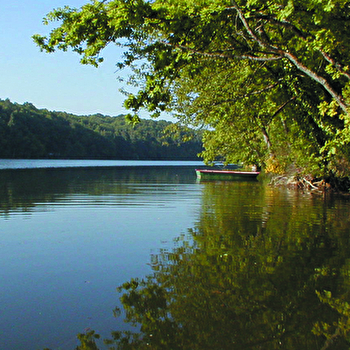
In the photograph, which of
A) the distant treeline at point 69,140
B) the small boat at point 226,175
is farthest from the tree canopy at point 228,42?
the distant treeline at point 69,140

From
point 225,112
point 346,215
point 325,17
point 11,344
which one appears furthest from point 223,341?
point 225,112

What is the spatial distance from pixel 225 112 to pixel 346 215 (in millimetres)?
5910

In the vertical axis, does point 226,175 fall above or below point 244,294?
above

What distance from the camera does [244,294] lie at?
563 cm

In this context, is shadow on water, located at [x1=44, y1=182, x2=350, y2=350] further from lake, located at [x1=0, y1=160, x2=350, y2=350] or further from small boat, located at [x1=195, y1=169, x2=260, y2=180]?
small boat, located at [x1=195, y1=169, x2=260, y2=180]

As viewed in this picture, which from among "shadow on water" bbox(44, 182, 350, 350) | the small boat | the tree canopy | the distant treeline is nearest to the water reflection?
"shadow on water" bbox(44, 182, 350, 350)

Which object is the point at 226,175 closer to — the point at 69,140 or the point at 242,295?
the point at 242,295

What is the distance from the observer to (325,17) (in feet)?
29.6

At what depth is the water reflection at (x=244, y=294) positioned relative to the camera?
4.40 meters

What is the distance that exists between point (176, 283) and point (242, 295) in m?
0.98

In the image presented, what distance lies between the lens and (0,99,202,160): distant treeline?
388 feet

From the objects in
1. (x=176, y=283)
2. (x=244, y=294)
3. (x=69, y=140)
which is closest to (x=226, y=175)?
(x=176, y=283)

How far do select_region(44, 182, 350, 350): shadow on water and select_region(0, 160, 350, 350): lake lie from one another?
16mm

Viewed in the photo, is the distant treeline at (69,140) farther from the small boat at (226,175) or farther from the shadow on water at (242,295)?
the shadow on water at (242,295)
